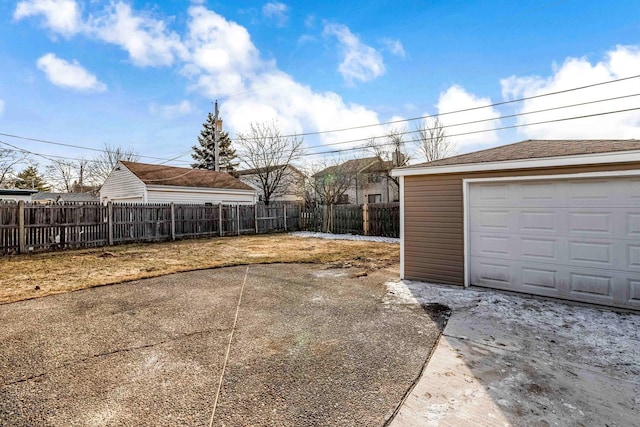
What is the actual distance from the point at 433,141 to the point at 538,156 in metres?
20.1

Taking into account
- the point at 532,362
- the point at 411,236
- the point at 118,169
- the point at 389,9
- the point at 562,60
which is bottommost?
the point at 532,362

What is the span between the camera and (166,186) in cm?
1563

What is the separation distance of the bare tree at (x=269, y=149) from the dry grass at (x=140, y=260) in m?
11.9

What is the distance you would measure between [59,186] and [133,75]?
29.0 meters

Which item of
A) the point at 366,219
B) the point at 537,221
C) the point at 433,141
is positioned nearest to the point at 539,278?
the point at 537,221

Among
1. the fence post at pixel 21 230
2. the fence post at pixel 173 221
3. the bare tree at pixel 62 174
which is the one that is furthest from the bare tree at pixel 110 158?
the fence post at pixel 21 230

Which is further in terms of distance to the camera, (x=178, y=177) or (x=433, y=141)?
(x=433, y=141)

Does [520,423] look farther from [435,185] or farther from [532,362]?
[435,185]

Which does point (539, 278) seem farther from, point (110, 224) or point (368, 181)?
point (368, 181)

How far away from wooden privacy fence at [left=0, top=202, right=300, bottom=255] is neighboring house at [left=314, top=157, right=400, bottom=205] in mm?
10014

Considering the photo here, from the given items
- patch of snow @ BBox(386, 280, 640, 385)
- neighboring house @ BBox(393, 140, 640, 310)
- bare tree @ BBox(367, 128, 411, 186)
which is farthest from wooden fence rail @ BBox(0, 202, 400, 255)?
bare tree @ BBox(367, 128, 411, 186)

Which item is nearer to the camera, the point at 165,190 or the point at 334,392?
the point at 334,392

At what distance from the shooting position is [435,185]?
5.71 metres

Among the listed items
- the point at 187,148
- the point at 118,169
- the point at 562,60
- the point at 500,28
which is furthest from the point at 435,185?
the point at 187,148
